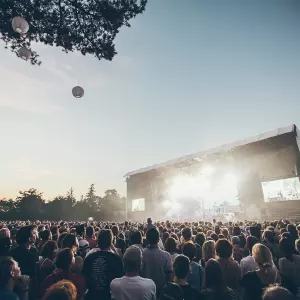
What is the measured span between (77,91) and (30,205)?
113 ft

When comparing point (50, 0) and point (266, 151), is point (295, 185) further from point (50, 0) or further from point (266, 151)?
point (50, 0)

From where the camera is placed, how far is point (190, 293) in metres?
2.50

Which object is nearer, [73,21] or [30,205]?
[73,21]

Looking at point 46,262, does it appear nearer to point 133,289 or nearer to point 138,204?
point 133,289

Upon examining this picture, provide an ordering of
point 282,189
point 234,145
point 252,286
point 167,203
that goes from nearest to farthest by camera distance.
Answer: point 252,286 → point 282,189 → point 234,145 → point 167,203

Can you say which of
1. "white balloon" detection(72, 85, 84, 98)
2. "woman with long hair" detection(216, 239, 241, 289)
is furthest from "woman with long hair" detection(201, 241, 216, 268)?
"white balloon" detection(72, 85, 84, 98)

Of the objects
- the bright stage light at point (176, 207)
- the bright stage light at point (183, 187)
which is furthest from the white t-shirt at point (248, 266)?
the bright stage light at point (176, 207)

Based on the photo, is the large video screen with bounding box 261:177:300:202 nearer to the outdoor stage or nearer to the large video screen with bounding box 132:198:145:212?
the outdoor stage

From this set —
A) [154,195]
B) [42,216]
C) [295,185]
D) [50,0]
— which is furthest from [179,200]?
[50,0]

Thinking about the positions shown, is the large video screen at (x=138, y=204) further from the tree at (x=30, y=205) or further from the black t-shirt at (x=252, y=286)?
the black t-shirt at (x=252, y=286)

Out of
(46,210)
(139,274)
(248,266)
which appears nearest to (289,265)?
(248,266)

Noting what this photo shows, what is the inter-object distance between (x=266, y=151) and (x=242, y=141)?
9.09 ft

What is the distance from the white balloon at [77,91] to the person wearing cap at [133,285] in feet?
19.7

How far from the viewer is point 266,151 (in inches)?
938
